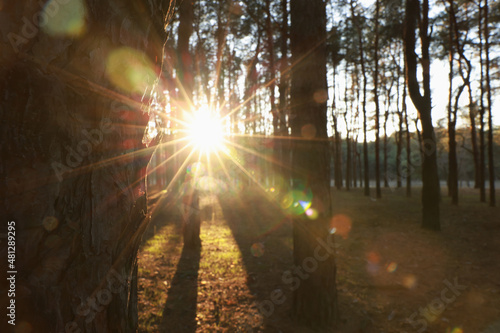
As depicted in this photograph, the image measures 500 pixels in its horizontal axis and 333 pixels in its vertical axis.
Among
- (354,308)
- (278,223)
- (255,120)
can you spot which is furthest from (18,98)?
(255,120)

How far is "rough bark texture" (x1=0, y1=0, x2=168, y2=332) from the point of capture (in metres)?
0.93

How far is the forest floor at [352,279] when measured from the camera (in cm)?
415

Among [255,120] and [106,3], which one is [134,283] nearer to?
[106,3]

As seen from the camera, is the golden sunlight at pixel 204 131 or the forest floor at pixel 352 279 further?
the golden sunlight at pixel 204 131

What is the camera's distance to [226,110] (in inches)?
1117

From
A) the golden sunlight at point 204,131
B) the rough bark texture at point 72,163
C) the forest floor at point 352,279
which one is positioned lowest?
the forest floor at point 352,279

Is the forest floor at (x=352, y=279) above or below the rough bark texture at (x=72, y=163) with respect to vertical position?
below

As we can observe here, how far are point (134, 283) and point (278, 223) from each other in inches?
406

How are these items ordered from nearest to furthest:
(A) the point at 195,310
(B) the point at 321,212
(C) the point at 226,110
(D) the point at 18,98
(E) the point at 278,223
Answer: (D) the point at 18,98 → (B) the point at 321,212 → (A) the point at 195,310 → (E) the point at 278,223 → (C) the point at 226,110

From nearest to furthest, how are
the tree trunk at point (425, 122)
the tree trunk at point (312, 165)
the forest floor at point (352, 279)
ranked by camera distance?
the tree trunk at point (312, 165), the forest floor at point (352, 279), the tree trunk at point (425, 122)

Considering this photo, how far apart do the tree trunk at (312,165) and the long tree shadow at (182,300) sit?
1677 millimetres

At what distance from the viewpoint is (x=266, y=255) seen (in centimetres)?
720

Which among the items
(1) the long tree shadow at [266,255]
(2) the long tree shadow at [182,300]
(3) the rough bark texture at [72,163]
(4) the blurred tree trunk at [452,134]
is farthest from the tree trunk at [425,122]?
(3) the rough bark texture at [72,163]

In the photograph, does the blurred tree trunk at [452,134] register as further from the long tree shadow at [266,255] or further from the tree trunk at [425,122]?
the long tree shadow at [266,255]
